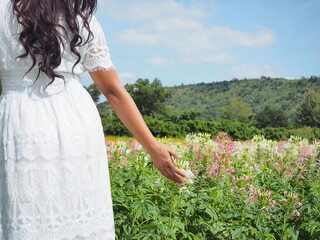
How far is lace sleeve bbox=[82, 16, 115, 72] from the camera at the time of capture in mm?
1687

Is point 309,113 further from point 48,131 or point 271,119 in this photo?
point 48,131

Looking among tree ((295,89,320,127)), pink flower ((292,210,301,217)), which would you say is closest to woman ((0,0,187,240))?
pink flower ((292,210,301,217))

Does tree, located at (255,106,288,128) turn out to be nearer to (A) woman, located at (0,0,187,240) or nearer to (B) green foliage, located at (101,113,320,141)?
(B) green foliage, located at (101,113,320,141)

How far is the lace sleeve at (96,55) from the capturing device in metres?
1.69

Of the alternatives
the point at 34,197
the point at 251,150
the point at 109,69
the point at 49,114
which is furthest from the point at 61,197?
the point at 251,150

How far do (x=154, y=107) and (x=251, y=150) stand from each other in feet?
99.5

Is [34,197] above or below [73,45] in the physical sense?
below

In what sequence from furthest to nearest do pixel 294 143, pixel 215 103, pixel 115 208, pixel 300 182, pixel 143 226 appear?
pixel 215 103, pixel 294 143, pixel 300 182, pixel 115 208, pixel 143 226

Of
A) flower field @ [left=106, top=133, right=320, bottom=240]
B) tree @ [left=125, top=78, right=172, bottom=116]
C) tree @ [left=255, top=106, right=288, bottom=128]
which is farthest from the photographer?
tree @ [left=125, top=78, right=172, bottom=116]

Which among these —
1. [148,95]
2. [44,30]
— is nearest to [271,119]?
[148,95]

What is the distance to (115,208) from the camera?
3.18 m

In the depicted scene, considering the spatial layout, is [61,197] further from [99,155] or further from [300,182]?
[300,182]

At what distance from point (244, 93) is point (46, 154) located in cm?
6989

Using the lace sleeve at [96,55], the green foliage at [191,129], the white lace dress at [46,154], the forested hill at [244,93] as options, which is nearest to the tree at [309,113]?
the forested hill at [244,93]
